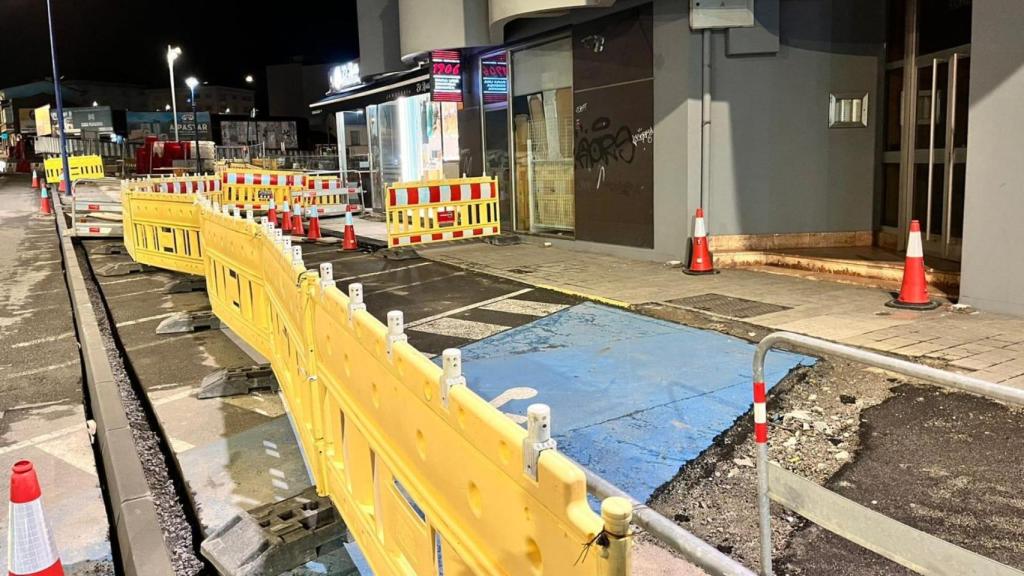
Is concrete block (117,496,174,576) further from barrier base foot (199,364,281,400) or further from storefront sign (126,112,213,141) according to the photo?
storefront sign (126,112,213,141)

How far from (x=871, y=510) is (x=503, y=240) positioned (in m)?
12.3

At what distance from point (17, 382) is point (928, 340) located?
26.5 ft

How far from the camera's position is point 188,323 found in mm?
9039

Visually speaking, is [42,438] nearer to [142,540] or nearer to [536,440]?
[142,540]

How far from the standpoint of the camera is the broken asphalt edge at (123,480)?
12.5 feet

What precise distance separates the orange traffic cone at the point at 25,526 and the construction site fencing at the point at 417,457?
1240mm

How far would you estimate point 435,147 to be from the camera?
19.8 metres

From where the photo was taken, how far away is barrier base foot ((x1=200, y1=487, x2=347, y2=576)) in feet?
12.4

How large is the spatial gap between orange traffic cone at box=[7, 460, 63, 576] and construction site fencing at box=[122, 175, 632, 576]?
1240 millimetres

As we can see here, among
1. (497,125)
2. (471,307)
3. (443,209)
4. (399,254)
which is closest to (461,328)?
(471,307)

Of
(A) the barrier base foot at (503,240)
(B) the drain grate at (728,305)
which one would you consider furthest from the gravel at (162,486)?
(A) the barrier base foot at (503,240)

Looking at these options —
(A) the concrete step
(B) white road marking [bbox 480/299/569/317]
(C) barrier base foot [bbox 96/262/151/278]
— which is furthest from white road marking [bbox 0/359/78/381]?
(A) the concrete step

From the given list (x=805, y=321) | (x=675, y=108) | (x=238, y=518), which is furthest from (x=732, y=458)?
(x=675, y=108)

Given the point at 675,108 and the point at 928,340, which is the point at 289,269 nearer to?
the point at 928,340
